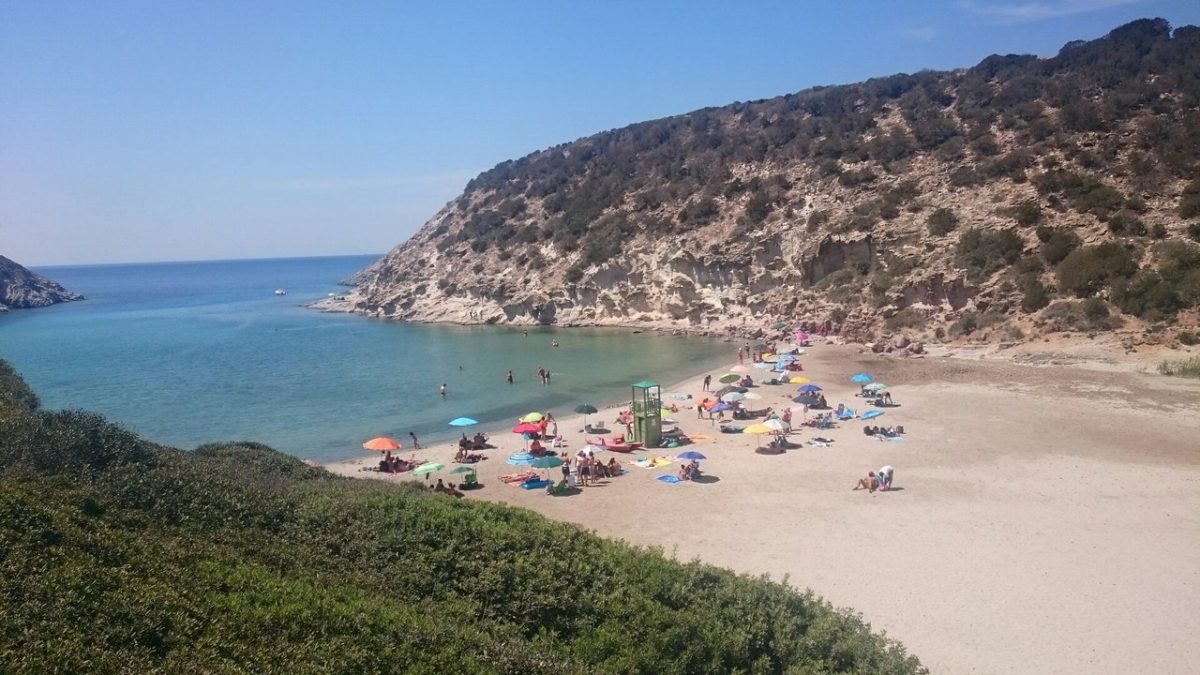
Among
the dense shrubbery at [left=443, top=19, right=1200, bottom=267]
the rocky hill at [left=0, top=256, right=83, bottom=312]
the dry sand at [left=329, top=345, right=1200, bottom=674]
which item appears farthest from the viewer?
the rocky hill at [left=0, top=256, right=83, bottom=312]

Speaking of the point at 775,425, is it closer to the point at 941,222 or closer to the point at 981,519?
the point at 981,519

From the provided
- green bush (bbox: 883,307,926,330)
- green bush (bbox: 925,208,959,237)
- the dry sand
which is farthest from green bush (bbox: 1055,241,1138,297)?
the dry sand

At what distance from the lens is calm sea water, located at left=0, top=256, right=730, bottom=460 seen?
27.9 m

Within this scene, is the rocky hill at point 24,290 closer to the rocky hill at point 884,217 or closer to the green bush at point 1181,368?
the rocky hill at point 884,217

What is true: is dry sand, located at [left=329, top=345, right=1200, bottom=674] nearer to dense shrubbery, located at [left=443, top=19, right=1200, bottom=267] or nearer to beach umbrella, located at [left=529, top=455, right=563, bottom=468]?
beach umbrella, located at [left=529, top=455, right=563, bottom=468]

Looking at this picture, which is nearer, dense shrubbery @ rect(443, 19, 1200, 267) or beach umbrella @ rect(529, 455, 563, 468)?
beach umbrella @ rect(529, 455, 563, 468)

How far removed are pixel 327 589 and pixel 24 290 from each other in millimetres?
123343

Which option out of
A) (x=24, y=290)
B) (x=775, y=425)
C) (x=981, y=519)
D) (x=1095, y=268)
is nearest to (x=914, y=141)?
(x=1095, y=268)

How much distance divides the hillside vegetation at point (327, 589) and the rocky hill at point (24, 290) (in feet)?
363

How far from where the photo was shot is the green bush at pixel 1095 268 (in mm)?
32031

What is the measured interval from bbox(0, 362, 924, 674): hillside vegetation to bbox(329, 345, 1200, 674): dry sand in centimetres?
375

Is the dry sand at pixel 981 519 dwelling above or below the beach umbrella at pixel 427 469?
below

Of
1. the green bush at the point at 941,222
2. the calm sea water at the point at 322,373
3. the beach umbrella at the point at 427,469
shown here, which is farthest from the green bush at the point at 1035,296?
the beach umbrella at the point at 427,469

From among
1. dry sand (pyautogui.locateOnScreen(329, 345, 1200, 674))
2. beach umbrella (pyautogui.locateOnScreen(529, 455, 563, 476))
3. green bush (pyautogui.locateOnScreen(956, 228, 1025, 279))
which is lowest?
dry sand (pyautogui.locateOnScreen(329, 345, 1200, 674))
